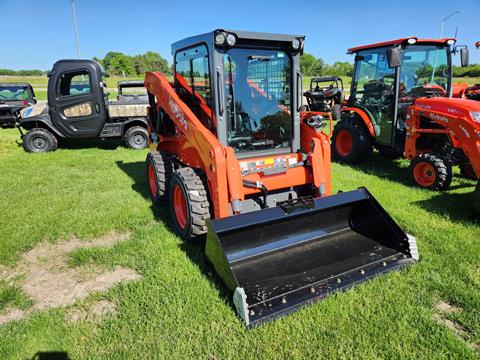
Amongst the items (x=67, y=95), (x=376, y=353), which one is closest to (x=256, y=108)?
(x=376, y=353)

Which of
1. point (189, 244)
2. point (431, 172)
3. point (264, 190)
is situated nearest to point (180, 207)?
point (189, 244)

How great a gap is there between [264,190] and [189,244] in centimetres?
103

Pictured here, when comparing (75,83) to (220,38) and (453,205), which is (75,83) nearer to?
(220,38)

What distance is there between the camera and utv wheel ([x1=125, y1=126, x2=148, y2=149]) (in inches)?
377

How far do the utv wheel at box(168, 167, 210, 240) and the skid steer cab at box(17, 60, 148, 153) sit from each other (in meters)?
6.06

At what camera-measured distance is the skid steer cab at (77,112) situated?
8805mm

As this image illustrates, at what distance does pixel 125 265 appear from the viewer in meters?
3.60

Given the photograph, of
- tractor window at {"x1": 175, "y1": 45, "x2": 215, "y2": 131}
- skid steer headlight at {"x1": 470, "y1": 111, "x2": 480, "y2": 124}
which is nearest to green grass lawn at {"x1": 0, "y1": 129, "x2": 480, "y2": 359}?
skid steer headlight at {"x1": 470, "y1": 111, "x2": 480, "y2": 124}

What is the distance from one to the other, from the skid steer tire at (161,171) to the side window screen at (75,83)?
16.5 feet

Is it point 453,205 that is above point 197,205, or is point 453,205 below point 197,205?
below

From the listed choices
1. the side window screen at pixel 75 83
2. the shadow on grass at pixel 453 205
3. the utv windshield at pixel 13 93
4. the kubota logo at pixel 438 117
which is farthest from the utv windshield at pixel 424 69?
the utv windshield at pixel 13 93

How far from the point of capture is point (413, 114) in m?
6.02

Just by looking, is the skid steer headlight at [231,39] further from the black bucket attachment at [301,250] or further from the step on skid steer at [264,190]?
the black bucket attachment at [301,250]

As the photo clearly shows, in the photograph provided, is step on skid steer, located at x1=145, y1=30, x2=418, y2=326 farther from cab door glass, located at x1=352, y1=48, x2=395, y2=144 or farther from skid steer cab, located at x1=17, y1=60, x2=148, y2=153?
skid steer cab, located at x1=17, y1=60, x2=148, y2=153
